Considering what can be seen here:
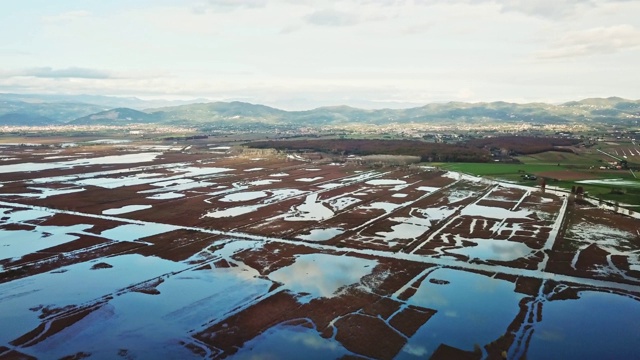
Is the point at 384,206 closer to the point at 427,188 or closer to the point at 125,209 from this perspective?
the point at 427,188

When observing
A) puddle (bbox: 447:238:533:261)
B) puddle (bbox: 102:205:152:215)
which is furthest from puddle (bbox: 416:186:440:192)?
puddle (bbox: 102:205:152:215)

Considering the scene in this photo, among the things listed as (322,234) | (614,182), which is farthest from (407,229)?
(614,182)

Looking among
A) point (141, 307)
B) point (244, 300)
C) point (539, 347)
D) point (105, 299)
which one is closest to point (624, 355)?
point (539, 347)

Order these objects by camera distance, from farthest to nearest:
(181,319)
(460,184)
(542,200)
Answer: (460,184)
(542,200)
(181,319)

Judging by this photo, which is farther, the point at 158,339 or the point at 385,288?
the point at 385,288

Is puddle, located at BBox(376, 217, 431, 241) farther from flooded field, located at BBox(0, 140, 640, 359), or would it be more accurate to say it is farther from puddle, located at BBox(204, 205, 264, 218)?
puddle, located at BBox(204, 205, 264, 218)

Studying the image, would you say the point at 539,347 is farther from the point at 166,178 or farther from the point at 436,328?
the point at 166,178

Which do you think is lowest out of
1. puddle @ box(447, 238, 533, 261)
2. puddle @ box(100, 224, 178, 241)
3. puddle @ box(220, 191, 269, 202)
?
puddle @ box(220, 191, 269, 202)
